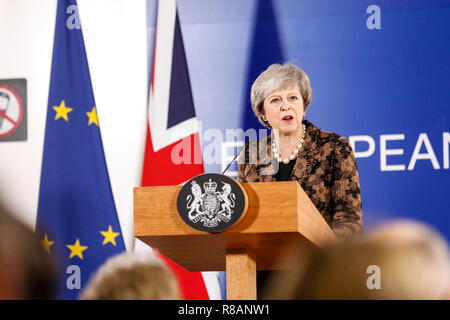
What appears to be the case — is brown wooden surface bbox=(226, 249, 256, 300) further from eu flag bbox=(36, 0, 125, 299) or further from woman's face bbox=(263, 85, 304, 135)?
eu flag bbox=(36, 0, 125, 299)

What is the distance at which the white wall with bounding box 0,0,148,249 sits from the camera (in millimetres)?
4352

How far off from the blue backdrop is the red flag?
7 cm

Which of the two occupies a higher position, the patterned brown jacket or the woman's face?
the woman's face

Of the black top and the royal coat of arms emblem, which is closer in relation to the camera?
the royal coat of arms emblem

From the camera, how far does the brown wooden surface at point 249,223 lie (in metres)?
1.78

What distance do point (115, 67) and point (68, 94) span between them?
359 mm

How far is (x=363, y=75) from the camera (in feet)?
13.5

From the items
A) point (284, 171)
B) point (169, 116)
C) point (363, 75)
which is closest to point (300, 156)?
point (284, 171)

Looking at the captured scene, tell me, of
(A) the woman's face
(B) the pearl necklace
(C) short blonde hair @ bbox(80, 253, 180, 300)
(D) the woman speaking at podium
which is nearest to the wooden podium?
(D) the woman speaking at podium

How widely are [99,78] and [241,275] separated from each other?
9.21 ft

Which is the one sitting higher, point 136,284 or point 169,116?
point 169,116

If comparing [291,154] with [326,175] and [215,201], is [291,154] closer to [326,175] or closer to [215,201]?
[326,175]

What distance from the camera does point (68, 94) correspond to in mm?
4430

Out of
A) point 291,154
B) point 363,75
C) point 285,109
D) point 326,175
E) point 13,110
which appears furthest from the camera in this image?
point 13,110
